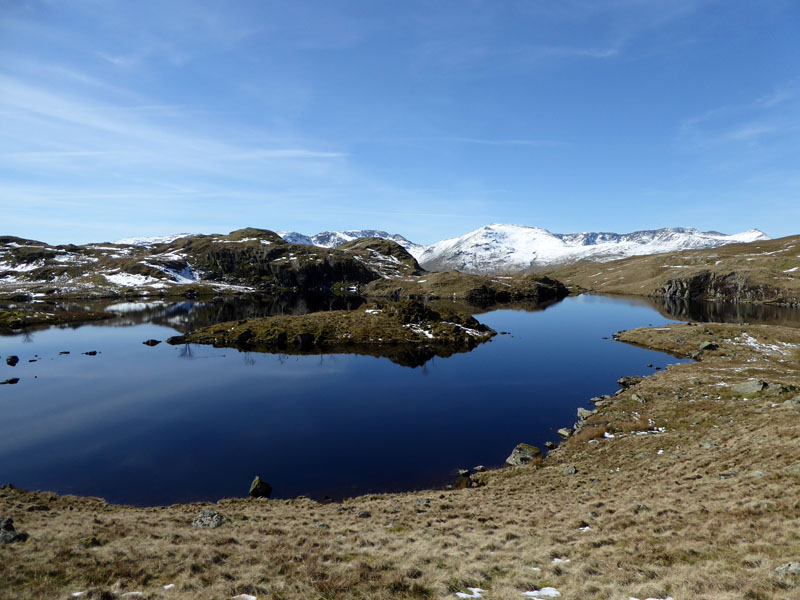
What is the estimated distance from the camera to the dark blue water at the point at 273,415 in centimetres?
3306

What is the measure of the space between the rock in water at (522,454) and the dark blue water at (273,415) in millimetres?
1267

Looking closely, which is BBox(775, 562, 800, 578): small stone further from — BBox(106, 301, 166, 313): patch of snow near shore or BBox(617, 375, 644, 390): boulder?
BBox(106, 301, 166, 313): patch of snow near shore

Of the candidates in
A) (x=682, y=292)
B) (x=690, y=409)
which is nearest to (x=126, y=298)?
(x=690, y=409)

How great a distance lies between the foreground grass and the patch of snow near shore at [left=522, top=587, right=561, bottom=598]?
32cm

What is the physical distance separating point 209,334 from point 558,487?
297 ft

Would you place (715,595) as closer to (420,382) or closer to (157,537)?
(157,537)

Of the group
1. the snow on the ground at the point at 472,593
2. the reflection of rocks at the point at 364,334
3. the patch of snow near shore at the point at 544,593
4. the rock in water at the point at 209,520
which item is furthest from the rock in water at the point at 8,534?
the reflection of rocks at the point at 364,334

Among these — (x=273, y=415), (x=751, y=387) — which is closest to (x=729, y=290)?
Answer: (x=751, y=387)

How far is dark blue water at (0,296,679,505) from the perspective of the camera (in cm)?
3306

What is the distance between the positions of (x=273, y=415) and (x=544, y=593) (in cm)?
3956

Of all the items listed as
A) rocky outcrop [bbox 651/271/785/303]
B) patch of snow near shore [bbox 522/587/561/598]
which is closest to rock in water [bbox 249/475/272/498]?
patch of snow near shore [bbox 522/587/561/598]

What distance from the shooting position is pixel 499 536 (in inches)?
775

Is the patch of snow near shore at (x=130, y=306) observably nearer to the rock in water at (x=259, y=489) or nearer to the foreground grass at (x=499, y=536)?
the foreground grass at (x=499, y=536)

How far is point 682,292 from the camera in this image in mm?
197750
